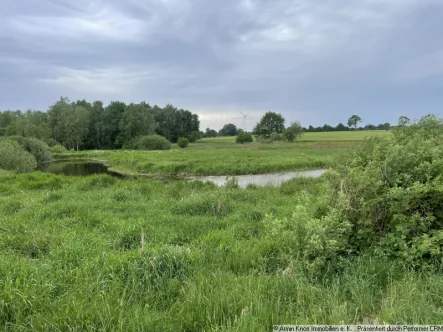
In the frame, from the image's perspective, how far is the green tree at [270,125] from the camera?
97812 millimetres

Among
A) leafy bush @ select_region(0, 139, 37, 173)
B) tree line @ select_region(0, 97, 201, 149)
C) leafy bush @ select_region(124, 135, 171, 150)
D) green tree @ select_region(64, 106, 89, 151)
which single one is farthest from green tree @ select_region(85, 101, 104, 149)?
leafy bush @ select_region(0, 139, 37, 173)

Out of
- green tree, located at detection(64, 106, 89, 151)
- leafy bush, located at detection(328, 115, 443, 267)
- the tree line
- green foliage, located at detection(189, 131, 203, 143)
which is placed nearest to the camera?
leafy bush, located at detection(328, 115, 443, 267)

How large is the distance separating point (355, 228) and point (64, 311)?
14.5 ft

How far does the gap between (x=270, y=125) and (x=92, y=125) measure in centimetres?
5566

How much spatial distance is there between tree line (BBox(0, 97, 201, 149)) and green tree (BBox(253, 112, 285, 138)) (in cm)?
2867

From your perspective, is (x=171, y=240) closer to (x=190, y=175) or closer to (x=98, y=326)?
(x=98, y=326)

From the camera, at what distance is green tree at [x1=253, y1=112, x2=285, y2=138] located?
9781 centimetres

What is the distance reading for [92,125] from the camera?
92.8 metres

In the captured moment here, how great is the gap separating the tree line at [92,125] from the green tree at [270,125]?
28671 mm

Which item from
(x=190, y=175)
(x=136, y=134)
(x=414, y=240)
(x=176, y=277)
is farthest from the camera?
(x=136, y=134)

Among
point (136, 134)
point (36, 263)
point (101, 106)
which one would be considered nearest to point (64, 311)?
point (36, 263)

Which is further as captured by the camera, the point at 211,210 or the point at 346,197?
the point at 211,210

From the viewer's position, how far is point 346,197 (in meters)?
5.02

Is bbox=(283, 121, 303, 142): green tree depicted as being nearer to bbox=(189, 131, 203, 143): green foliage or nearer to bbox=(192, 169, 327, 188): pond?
bbox=(189, 131, 203, 143): green foliage
